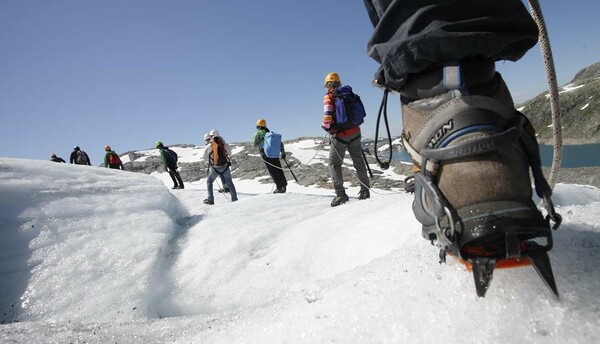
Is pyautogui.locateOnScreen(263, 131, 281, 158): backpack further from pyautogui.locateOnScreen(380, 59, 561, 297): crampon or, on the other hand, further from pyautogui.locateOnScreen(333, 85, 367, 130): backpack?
pyautogui.locateOnScreen(380, 59, 561, 297): crampon

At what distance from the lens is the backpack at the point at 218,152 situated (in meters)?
8.72

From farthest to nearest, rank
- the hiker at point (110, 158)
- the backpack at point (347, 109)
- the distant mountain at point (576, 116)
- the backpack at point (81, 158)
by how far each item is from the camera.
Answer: the distant mountain at point (576, 116) < the backpack at point (81, 158) < the hiker at point (110, 158) < the backpack at point (347, 109)

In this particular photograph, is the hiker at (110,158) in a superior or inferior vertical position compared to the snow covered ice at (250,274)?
superior

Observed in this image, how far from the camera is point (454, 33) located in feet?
3.51

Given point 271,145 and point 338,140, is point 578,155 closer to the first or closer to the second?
point 271,145

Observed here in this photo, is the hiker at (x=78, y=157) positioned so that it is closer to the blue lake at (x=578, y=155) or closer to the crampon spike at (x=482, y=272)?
the crampon spike at (x=482, y=272)

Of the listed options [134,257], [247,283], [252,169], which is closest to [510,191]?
[247,283]

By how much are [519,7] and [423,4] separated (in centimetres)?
35

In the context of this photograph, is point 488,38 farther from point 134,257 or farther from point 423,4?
point 134,257

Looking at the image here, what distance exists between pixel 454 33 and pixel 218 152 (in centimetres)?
823

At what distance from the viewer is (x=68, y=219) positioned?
3.34 m

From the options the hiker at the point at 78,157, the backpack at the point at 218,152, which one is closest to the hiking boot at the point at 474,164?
the backpack at the point at 218,152

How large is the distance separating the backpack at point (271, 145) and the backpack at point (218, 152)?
53.5 inches

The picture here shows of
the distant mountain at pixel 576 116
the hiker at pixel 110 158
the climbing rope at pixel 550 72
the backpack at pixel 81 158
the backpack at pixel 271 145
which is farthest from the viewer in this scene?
the distant mountain at pixel 576 116
